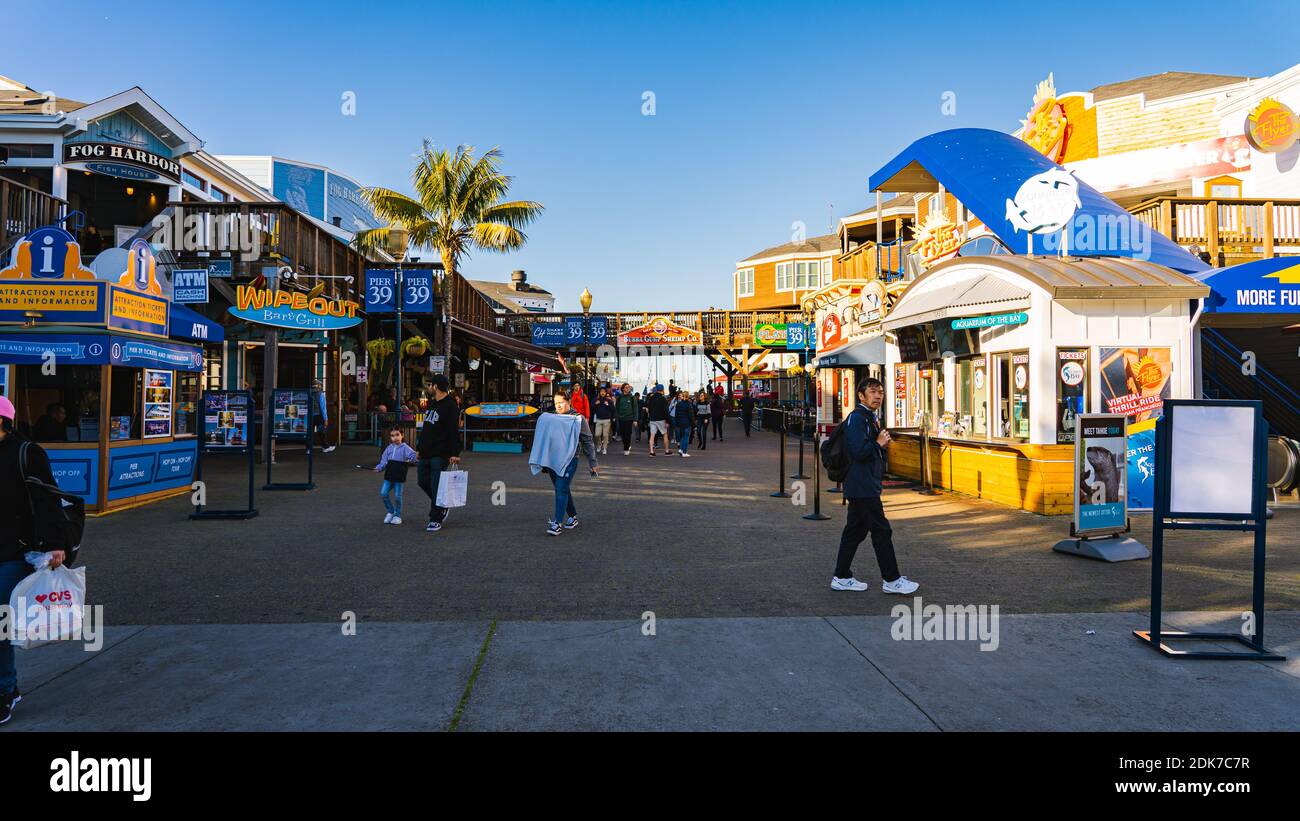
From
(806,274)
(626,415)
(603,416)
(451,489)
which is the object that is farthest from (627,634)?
(806,274)

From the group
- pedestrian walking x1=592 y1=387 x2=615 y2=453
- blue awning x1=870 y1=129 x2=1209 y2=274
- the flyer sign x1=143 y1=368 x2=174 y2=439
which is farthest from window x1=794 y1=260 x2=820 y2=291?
the flyer sign x1=143 y1=368 x2=174 y2=439

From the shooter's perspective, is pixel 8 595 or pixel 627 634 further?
pixel 627 634

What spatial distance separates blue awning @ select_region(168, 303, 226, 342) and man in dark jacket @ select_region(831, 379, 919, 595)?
10.6m

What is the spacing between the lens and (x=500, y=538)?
851 centimetres

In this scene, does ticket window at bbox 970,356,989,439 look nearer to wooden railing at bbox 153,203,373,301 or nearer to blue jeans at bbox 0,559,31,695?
blue jeans at bbox 0,559,31,695

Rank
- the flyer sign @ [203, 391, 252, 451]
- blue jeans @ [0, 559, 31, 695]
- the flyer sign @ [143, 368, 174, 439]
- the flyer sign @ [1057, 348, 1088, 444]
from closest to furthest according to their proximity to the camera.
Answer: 1. blue jeans @ [0, 559, 31, 695]
2. the flyer sign @ [1057, 348, 1088, 444]
3. the flyer sign @ [143, 368, 174, 439]
4. the flyer sign @ [203, 391, 252, 451]

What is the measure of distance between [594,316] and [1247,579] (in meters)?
29.4

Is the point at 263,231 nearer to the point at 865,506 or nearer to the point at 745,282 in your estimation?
the point at 865,506

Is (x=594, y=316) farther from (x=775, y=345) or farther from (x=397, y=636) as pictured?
(x=397, y=636)

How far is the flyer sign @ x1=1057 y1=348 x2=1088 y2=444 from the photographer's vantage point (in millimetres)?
10039

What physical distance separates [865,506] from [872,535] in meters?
0.23

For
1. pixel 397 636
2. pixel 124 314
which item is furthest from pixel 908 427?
pixel 124 314

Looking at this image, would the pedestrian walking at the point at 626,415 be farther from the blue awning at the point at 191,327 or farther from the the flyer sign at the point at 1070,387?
the the flyer sign at the point at 1070,387

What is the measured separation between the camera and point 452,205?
77.4 feet
